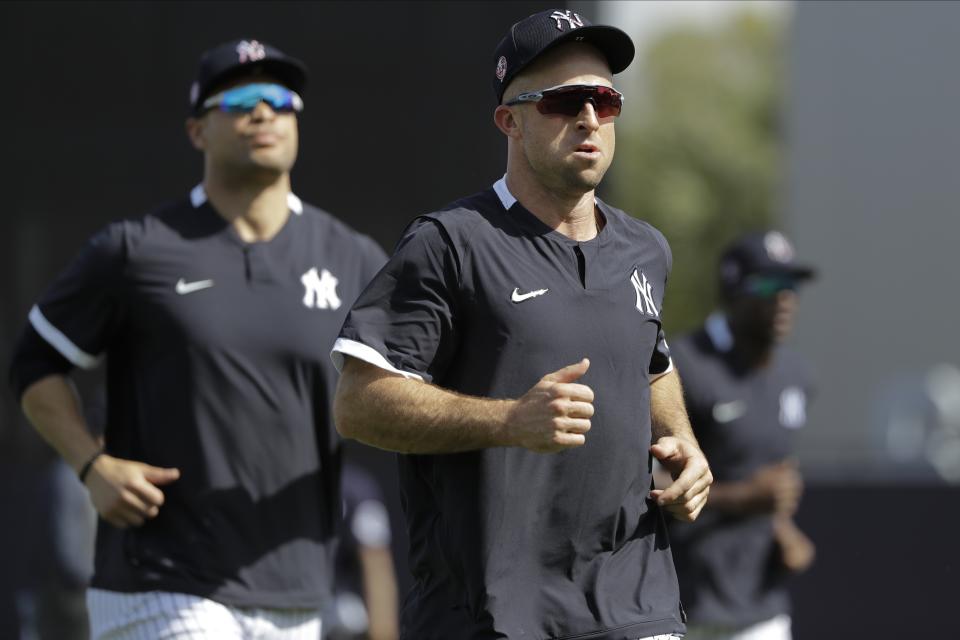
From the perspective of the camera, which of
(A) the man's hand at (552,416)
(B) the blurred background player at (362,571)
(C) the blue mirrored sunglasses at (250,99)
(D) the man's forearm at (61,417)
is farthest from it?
(B) the blurred background player at (362,571)

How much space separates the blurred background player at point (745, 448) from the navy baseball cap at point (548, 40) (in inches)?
125

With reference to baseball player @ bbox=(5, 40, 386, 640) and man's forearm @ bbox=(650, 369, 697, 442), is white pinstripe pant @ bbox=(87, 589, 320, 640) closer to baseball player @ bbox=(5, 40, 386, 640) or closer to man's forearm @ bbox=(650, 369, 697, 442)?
baseball player @ bbox=(5, 40, 386, 640)

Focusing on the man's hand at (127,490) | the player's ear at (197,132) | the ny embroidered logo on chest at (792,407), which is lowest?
the ny embroidered logo on chest at (792,407)

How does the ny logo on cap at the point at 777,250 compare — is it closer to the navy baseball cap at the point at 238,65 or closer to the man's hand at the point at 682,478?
the navy baseball cap at the point at 238,65

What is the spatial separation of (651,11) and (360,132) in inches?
1519

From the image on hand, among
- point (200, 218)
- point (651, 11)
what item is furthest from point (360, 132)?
point (651, 11)

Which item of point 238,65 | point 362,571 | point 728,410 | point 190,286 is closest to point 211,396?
point 190,286

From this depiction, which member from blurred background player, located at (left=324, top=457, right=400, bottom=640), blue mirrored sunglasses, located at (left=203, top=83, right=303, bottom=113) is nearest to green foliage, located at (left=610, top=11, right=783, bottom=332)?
blurred background player, located at (left=324, top=457, right=400, bottom=640)

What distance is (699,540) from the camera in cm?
730

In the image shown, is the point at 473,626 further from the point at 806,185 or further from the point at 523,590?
the point at 806,185

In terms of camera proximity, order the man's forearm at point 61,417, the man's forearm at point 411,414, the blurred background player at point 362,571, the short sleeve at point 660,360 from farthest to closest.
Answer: the blurred background player at point 362,571 < the man's forearm at point 61,417 < the short sleeve at point 660,360 < the man's forearm at point 411,414

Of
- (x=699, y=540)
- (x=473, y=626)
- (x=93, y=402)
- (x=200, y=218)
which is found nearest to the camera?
(x=473, y=626)

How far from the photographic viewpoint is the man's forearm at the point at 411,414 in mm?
3877

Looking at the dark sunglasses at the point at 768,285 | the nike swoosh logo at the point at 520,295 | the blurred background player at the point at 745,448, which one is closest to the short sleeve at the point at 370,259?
the nike swoosh logo at the point at 520,295
